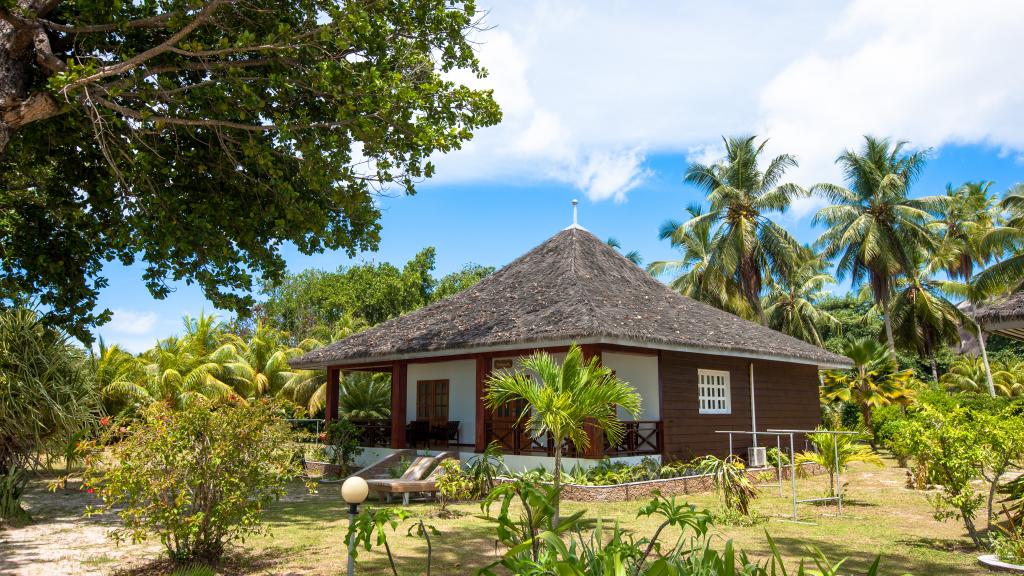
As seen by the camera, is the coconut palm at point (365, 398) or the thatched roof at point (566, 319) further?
the coconut palm at point (365, 398)

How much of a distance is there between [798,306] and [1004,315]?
95.9ft

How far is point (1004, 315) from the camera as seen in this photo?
10422 mm

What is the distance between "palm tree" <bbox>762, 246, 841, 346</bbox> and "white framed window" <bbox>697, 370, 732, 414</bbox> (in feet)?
57.4

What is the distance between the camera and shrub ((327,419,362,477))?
16844 mm

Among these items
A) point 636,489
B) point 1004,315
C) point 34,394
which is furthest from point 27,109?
point 1004,315

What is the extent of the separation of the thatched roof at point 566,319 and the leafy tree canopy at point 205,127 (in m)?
3.88

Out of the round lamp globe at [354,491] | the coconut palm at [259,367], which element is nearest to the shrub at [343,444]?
the coconut palm at [259,367]

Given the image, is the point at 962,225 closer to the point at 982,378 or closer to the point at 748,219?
the point at 982,378

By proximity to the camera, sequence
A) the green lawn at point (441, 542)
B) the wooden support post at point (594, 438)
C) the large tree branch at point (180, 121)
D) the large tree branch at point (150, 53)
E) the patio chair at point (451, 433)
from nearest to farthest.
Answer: the green lawn at point (441, 542)
the large tree branch at point (150, 53)
the large tree branch at point (180, 121)
the wooden support post at point (594, 438)
the patio chair at point (451, 433)

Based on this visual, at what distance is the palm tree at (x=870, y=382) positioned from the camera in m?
21.6

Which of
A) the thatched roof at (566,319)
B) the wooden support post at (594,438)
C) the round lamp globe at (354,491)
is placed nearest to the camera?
the round lamp globe at (354,491)

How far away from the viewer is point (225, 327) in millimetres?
47094

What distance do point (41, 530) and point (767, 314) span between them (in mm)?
36560

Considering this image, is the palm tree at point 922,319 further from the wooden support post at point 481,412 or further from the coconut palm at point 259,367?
the coconut palm at point 259,367
